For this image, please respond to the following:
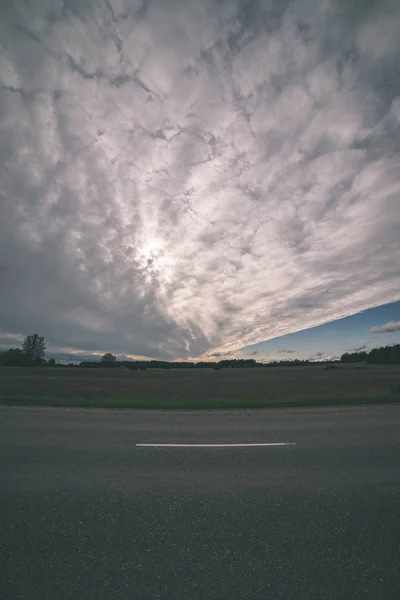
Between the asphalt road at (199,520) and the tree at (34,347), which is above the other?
the tree at (34,347)

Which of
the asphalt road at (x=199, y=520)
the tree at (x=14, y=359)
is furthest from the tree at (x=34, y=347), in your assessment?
the asphalt road at (x=199, y=520)

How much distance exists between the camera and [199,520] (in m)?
4.12

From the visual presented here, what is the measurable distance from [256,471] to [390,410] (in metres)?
11.2

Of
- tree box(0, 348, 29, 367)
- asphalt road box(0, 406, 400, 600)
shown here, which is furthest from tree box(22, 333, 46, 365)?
asphalt road box(0, 406, 400, 600)

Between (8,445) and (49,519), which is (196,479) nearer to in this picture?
(49,519)

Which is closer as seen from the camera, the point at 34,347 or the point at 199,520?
the point at 199,520

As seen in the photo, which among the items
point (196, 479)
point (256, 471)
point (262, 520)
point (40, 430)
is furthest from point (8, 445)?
point (262, 520)

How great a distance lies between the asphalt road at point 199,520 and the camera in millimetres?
2996

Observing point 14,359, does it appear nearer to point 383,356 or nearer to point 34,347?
point 34,347

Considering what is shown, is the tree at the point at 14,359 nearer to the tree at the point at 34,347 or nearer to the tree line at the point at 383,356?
the tree at the point at 34,347

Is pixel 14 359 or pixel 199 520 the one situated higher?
pixel 14 359

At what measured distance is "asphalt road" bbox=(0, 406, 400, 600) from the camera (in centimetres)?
300

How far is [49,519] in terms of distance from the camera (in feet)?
13.6

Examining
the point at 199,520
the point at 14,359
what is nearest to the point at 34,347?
the point at 14,359
